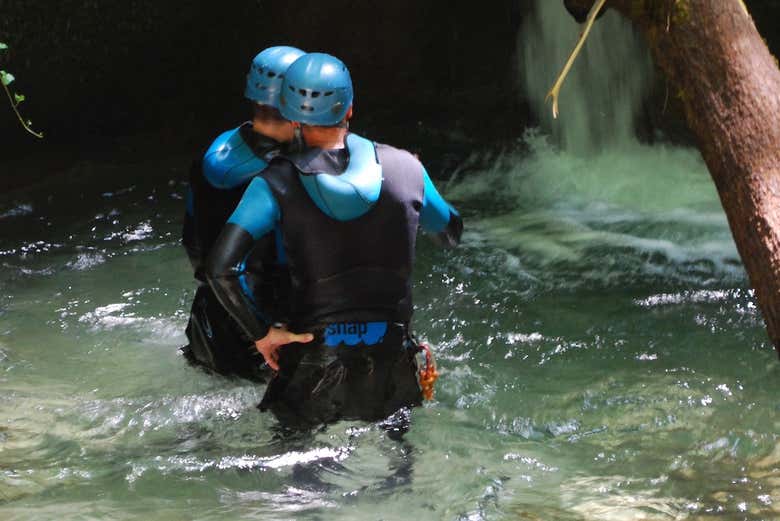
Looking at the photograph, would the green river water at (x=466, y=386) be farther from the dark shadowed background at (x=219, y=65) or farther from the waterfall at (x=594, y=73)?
the waterfall at (x=594, y=73)

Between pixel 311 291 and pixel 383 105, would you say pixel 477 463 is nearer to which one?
pixel 311 291

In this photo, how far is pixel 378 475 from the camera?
4.31 metres

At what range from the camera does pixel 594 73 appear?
11.9 meters

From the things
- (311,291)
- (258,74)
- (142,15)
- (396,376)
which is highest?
(142,15)

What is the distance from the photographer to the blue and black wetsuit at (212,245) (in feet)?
14.3

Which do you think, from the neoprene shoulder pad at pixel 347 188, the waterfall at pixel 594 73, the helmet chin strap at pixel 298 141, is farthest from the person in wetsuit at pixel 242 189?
the waterfall at pixel 594 73

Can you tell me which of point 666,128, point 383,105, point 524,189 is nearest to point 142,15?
point 383,105

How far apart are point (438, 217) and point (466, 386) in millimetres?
1575

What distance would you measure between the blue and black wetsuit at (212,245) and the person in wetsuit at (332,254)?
0.20 metres

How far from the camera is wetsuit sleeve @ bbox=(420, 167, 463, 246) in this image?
13.7 ft

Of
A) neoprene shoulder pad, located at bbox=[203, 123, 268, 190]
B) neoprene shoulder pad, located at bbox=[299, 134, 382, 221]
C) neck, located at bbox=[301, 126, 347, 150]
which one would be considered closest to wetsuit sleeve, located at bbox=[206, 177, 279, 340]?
neoprene shoulder pad, located at bbox=[299, 134, 382, 221]

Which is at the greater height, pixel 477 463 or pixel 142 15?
pixel 142 15

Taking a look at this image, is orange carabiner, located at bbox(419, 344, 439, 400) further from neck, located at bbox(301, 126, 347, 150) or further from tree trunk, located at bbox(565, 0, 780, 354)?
tree trunk, located at bbox(565, 0, 780, 354)

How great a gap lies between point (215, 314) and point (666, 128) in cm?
809
